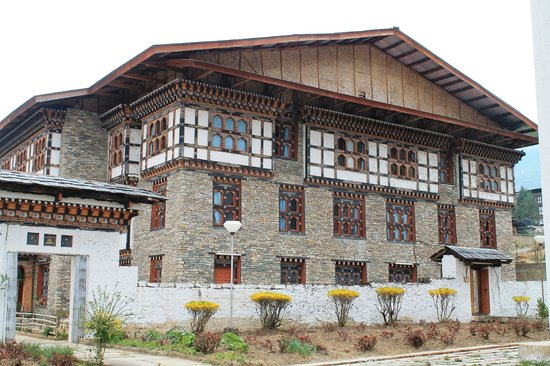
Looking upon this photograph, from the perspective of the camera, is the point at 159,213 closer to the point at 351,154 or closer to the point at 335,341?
the point at 351,154

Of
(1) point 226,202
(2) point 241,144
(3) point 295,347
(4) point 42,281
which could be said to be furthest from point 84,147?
(3) point 295,347

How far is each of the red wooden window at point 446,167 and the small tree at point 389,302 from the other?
11010 mm

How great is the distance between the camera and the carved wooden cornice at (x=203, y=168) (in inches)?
1064

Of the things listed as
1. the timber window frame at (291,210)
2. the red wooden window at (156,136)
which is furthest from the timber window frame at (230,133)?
the timber window frame at (291,210)

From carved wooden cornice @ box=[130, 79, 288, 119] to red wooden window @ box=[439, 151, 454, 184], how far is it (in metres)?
10.5

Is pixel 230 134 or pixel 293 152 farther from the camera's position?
pixel 293 152

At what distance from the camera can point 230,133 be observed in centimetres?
2817

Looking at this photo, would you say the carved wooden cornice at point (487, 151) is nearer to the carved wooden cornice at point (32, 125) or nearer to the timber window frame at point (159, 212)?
the timber window frame at point (159, 212)

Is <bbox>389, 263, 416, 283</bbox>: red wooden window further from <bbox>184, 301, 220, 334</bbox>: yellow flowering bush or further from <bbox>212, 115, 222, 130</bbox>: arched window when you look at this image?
<bbox>184, 301, 220, 334</bbox>: yellow flowering bush

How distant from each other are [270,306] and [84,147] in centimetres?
1410

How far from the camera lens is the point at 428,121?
114 ft

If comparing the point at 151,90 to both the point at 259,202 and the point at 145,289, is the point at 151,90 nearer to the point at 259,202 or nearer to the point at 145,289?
the point at 259,202

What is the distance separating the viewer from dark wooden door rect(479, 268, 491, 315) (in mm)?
32812

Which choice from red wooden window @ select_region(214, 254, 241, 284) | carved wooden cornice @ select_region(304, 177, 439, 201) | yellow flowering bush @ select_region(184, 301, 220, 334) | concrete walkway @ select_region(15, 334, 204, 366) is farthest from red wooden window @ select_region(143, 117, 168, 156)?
concrete walkway @ select_region(15, 334, 204, 366)
